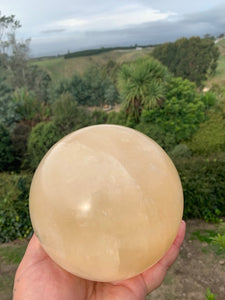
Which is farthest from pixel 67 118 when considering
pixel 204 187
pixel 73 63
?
pixel 73 63

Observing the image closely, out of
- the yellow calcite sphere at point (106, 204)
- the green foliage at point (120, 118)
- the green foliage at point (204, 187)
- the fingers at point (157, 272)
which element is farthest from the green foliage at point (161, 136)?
the yellow calcite sphere at point (106, 204)

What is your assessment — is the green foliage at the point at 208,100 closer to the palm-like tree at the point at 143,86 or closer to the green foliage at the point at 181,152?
the palm-like tree at the point at 143,86

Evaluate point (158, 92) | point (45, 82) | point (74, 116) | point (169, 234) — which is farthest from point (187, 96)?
point (45, 82)

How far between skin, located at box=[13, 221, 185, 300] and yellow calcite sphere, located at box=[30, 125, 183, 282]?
0.96 feet

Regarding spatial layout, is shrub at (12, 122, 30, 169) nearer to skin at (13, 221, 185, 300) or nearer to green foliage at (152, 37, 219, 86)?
skin at (13, 221, 185, 300)

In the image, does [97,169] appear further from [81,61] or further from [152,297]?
[81,61]

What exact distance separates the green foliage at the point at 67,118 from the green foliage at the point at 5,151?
156 centimetres

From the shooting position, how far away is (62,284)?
1541 millimetres

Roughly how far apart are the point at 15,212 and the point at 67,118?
3649 millimetres

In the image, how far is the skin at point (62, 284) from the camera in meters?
1.49

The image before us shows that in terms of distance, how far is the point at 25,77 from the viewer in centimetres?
1927

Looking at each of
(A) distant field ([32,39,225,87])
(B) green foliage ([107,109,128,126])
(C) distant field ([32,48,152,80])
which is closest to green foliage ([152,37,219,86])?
(A) distant field ([32,39,225,87])

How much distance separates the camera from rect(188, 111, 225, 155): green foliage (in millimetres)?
6885

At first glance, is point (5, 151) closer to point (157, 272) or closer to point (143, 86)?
point (143, 86)
